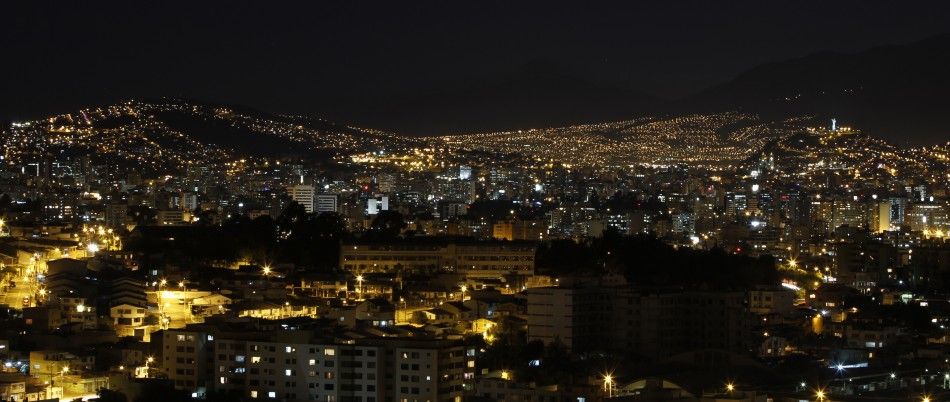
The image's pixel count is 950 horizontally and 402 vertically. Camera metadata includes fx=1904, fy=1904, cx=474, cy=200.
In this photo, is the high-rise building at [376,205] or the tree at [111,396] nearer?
the tree at [111,396]

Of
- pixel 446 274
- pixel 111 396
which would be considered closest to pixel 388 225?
pixel 446 274

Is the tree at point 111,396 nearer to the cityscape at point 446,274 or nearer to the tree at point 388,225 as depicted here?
the cityscape at point 446,274

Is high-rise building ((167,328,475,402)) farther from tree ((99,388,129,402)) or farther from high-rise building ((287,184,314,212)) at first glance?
high-rise building ((287,184,314,212))

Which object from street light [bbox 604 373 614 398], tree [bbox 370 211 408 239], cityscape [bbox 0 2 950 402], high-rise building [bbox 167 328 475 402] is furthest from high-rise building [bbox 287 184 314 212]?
street light [bbox 604 373 614 398]

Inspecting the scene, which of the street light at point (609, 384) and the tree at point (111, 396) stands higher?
the street light at point (609, 384)

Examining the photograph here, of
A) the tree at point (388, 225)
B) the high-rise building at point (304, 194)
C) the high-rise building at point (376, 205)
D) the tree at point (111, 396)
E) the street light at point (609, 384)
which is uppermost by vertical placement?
the high-rise building at point (304, 194)

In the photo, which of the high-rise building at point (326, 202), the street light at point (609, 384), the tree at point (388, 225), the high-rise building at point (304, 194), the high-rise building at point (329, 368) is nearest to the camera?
the high-rise building at point (329, 368)

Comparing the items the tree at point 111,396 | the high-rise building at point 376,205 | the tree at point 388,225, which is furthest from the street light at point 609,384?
the high-rise building at point 376,205

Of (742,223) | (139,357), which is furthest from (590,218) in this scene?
(139,357)
